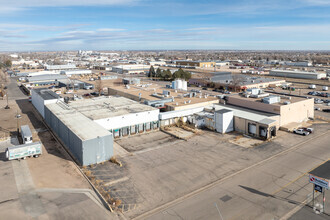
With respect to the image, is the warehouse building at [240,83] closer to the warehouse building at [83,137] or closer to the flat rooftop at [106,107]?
the flat rooftop at [106,107]

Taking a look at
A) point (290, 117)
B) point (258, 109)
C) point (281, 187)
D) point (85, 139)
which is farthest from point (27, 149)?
point (290, 117)

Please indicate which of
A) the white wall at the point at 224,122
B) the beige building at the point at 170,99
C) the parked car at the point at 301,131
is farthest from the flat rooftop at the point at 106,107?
the parked car at the point at 301,131

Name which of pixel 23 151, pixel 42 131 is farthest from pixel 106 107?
pixel 23 151

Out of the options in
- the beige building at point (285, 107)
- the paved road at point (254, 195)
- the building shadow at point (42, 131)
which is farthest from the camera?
the beige building at point (285, 107)

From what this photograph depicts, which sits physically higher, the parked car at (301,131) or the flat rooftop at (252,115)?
the flat rooftop at (252,115)

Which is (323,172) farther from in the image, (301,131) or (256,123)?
(301,131)

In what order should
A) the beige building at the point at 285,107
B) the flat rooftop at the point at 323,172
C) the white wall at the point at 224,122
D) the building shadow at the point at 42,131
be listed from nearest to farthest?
the flat rooftop at the point at 323,172 < the building shadow at the point at 42,131 < the white wall at the point at 224,122 < the beige building at the point at 285,107

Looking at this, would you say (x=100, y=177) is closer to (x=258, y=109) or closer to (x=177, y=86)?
(x=258, y=109)

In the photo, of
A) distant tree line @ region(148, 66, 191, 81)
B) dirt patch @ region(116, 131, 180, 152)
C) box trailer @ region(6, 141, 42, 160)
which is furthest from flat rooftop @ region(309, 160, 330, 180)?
distant tree line @ region(148, 66, 191, 81)
